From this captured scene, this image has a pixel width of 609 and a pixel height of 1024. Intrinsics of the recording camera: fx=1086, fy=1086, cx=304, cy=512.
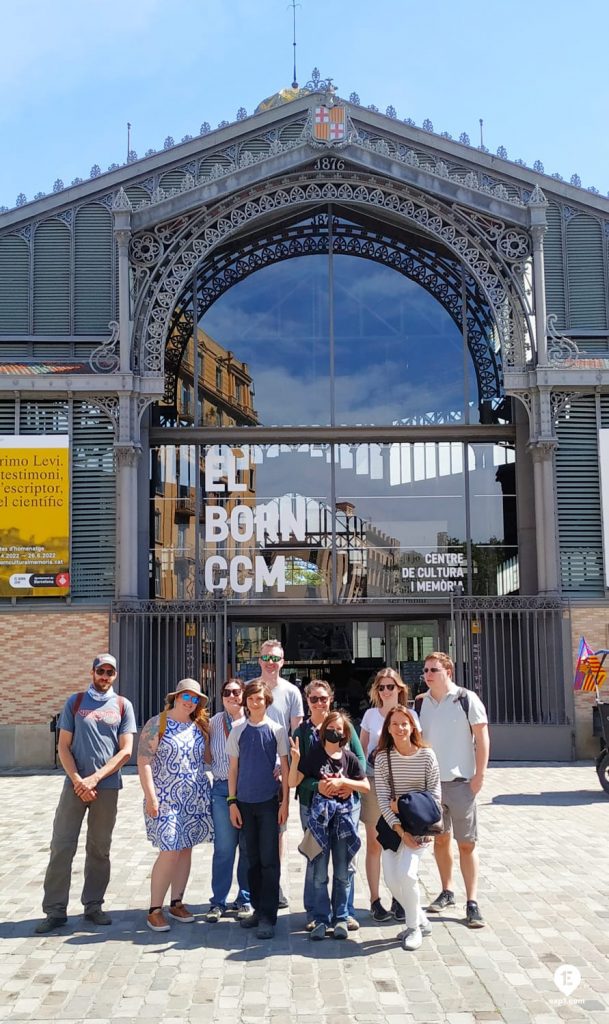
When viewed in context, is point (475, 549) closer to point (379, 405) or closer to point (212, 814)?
point (379, 405)

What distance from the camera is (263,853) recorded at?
7582 millimetres

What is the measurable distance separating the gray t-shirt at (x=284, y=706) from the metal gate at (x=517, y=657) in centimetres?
935

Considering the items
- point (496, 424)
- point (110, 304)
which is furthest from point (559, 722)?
point (110, 304)

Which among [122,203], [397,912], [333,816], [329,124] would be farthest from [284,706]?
[329,124]

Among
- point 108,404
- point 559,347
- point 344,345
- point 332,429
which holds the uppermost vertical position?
point 344,345

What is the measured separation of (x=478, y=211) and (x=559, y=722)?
909 cm

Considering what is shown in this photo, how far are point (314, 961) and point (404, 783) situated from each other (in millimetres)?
1285

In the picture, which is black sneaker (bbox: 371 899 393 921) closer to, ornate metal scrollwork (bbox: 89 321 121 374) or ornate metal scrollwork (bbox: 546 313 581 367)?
ornate metal scrollwork (bbox: 89 321 121 374)

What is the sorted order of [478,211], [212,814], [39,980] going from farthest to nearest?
[478,211], [212,814], [39,980]

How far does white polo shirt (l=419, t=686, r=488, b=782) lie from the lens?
7855mm

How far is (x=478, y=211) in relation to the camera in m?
19.5

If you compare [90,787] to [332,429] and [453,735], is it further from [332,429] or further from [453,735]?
[332,429]

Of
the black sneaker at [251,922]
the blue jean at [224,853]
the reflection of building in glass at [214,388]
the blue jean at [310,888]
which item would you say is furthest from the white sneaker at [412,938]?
the reflection of building in glass at [214,388]

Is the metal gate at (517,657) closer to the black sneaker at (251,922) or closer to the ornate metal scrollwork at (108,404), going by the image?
the ornate metal scrollwork at (108,404)
